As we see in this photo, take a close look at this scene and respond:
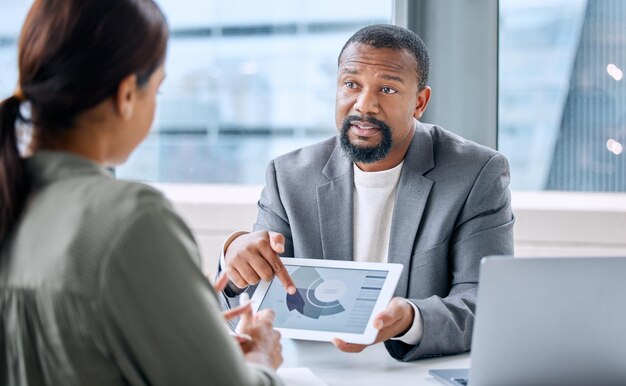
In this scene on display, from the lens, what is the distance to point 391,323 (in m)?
1.80

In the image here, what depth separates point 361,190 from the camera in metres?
2.47

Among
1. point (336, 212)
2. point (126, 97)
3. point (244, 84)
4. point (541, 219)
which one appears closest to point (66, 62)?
point (126, 97)

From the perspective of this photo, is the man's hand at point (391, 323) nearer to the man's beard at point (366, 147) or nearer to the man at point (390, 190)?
the man at point (390, 190)

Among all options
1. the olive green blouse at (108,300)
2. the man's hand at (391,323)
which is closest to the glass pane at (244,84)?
the man's hand at (391,323)

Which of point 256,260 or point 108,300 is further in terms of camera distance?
point 256,260

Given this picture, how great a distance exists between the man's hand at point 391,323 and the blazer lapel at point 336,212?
1.66 ft

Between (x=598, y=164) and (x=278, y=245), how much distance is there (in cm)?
181

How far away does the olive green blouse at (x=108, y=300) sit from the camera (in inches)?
42.6

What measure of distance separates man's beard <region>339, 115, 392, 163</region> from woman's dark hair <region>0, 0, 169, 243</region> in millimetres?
1262

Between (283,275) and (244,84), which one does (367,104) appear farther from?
(244,84)

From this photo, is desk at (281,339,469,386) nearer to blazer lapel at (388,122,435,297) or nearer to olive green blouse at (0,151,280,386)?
blazer lapel at (388,122,435,297)

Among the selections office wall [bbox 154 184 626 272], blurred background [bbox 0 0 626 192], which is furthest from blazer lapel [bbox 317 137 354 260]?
blurred background [bbox 0 0 626 192]

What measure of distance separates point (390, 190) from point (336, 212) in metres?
0.18

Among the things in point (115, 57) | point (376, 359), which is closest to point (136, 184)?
point (115, 57)
